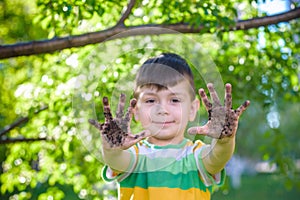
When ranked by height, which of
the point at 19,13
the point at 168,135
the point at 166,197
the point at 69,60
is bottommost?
the point at 166,197

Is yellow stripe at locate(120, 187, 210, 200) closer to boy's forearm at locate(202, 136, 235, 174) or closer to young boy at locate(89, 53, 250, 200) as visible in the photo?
young boy at locate(89, 53, 250, 200)

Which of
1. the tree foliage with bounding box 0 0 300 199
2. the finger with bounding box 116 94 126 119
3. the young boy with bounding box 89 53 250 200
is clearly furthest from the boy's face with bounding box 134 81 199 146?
the tree foliage with bounding box 0 0 300 199

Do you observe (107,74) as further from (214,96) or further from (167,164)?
(214,96)

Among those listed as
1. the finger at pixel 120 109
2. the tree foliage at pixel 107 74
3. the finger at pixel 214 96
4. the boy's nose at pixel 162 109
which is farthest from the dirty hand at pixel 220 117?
the tree foliage at pixel 107 74

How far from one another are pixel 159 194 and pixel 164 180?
0.06 metres

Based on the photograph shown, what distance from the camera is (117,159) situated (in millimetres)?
2053

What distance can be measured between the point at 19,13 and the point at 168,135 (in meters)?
3.47

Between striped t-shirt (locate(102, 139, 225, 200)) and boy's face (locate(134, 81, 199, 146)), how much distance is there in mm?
71

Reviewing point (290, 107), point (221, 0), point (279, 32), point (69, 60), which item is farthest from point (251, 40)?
point (290, 107)

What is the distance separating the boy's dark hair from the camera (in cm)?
210

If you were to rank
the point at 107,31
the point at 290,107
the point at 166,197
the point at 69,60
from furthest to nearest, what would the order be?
the point at 290,107
the point at 69,60
the point at 107,31
the point at 166,197

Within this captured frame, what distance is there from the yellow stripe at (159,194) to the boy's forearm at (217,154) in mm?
103

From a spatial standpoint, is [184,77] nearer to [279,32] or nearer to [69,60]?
[69,60]

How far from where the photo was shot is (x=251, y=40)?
4.02 m
